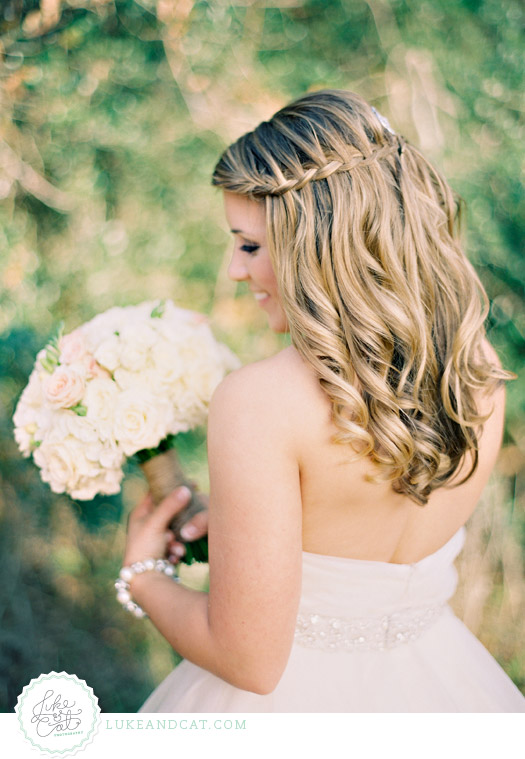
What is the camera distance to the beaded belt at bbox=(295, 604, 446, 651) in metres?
1.40

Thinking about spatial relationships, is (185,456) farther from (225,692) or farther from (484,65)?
(484,65)

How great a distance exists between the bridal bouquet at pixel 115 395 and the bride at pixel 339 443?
0.65 ft

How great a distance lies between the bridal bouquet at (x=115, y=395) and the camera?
1401 mm

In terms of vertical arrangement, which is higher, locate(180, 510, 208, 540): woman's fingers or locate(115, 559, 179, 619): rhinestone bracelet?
locate(180, 510, 208, 540): woman's fingers

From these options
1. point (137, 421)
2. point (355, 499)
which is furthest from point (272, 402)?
point (137, 421)

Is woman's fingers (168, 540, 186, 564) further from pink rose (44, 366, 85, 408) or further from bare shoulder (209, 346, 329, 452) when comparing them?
bare shoulder (209, 346, 329, 452)

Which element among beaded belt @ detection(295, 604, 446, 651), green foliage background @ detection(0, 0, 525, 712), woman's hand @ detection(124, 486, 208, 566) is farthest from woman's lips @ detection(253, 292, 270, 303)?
green foliage background @ detection(0, 0, 525, 712)

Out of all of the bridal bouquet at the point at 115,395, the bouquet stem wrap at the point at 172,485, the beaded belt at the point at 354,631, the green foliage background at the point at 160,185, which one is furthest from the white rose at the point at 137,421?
the green foliage background at the point at 160,185

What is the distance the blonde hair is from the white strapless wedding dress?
253 mm

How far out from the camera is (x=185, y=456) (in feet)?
8.40

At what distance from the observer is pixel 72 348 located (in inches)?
56.7

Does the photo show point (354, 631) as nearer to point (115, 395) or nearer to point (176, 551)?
point (176, 551)
